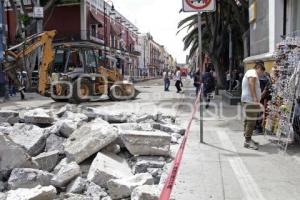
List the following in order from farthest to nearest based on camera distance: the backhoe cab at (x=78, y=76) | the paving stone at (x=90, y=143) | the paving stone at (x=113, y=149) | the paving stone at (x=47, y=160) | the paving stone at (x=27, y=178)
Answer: the backhoe cab at (x=78, y=76), the paving stone at (x=113, y=149), the paving stone at (x=47, y=160), the paving stone at (x=90, y=143), the paving stone at (x=27, y=178)

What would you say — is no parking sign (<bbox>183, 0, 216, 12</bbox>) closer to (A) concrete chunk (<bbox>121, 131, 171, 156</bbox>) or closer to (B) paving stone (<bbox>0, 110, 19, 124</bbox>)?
(A) concrete chunk (<bbox>121, 131, 171, 156</bbox>)

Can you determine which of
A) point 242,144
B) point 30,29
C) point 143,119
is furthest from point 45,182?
Result: point 30,29

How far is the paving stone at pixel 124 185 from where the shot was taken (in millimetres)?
5938

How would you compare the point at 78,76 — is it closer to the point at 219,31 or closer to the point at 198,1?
the point at 219,31

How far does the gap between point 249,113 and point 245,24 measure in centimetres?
1367

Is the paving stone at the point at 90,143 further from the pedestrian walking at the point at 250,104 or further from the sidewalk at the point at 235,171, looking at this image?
the pedestrian walking at the point at 250,104

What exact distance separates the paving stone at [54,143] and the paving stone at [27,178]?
1618 mm

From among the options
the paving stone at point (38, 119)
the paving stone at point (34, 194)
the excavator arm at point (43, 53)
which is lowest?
the paving stone at point (34, 194)

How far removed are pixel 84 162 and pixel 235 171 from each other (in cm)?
245

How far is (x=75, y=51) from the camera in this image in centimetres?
2028

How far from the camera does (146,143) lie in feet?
25.4

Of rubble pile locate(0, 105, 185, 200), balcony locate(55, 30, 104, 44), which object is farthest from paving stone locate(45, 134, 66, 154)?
balcony locate(55, 30, 104, 44)

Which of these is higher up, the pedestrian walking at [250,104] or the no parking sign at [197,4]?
the no parking sign at [197,4]

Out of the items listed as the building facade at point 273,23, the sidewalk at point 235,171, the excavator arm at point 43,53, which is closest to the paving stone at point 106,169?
the sidewalk at point 235,171
